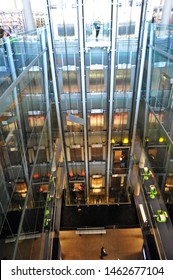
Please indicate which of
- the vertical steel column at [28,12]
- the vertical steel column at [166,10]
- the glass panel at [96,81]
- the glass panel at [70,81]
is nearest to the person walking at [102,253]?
the glass panel at [96,81]

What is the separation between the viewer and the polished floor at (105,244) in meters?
12.9

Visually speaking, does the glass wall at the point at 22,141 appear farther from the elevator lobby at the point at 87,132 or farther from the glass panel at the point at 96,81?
the glass panel at the point at 96,81

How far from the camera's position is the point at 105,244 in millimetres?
13289

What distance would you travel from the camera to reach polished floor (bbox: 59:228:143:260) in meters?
12.9

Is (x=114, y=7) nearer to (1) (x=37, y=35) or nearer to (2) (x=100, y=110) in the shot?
(1) (x=37, y=35)

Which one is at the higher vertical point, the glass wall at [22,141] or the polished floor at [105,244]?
the glass wall at [22,141]

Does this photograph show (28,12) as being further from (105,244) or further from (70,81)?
(105,244)

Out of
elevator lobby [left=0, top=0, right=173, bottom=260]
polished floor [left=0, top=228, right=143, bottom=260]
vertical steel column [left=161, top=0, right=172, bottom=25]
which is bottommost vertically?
polished floor [left=0, top=228, right=143, bottom=260]

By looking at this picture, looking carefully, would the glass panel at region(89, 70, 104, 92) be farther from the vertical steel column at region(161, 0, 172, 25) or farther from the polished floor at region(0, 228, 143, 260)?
the polished floor at region(0, 228, 143, 260)

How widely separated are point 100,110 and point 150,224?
7.13 metres

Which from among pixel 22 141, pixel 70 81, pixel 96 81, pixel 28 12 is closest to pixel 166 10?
pixel 96 81

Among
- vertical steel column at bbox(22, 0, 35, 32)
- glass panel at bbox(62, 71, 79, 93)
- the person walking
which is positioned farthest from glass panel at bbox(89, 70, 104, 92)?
the person walking

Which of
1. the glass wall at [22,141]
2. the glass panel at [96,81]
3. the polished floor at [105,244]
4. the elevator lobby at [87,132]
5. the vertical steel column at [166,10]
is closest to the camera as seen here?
the glass wall at [22,141]

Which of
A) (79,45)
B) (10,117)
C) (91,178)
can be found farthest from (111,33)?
(91,178)
